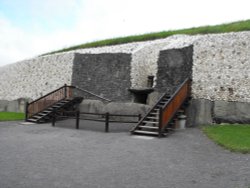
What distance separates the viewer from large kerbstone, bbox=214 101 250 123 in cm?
1250

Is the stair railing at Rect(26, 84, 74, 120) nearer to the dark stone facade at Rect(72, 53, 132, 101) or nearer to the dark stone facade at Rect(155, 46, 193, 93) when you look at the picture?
the dark stone facade at Rect(72, 53, 132, 101)

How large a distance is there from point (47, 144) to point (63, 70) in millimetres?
11176

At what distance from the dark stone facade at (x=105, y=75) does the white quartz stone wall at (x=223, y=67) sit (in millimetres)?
4097

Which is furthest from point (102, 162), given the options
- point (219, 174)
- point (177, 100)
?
point (177, 100)

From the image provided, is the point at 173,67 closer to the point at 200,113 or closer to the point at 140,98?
the point at 140,98

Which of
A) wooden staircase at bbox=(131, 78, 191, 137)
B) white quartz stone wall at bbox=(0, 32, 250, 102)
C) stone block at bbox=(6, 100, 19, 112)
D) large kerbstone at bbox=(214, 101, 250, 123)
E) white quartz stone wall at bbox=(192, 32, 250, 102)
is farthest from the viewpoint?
stone block at bbox=(6, 100, 19, 112)

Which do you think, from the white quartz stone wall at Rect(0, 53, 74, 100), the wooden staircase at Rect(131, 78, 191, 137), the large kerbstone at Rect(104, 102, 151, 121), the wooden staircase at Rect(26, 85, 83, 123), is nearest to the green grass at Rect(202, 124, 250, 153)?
the wooden staircase at Rect(131, 78, 191, 137)

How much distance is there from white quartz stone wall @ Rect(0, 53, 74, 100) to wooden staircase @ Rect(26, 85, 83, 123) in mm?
1745

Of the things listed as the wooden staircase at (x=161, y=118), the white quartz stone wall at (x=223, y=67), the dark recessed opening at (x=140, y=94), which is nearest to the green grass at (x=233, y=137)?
the wooden staircase at (x=161, y=118)

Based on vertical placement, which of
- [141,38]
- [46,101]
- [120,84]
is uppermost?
[141,38]

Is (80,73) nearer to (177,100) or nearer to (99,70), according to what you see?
(99,70)

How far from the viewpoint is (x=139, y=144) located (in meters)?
8.65

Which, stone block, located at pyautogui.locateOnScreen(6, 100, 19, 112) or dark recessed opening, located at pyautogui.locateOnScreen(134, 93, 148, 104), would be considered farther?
stone block, located at pyautogui.locateOnScreen(6, 100, 19, 112)

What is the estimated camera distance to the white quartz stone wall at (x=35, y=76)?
19172mm
